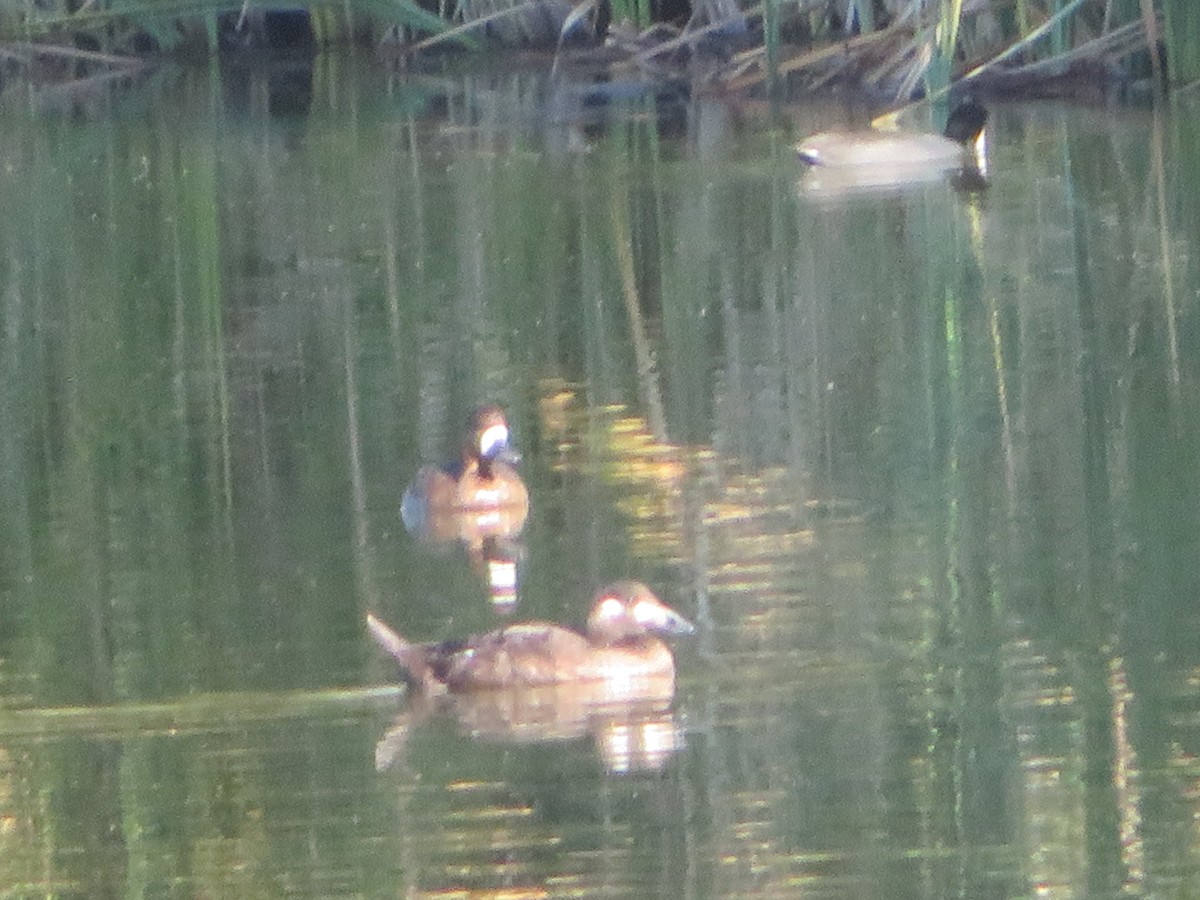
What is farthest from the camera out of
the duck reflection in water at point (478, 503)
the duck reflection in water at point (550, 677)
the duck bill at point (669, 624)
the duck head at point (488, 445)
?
the duck head at point (488, 445)

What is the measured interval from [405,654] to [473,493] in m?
2.11

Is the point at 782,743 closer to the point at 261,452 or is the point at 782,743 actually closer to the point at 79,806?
the point at 79,806

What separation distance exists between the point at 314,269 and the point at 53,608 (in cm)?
628

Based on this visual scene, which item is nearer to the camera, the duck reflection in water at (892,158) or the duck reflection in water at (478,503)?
the duck reflection in water at (478,503)

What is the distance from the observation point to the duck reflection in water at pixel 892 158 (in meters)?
16.9

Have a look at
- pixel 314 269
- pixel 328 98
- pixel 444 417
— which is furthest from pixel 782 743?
pixel 328 98

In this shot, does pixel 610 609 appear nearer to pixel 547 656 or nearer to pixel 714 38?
pixel 547 656

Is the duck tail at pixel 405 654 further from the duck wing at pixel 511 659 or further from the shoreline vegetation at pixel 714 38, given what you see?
the shoreline vegetation at pixel 714 38

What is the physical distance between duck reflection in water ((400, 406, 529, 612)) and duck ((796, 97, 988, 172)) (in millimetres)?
7400

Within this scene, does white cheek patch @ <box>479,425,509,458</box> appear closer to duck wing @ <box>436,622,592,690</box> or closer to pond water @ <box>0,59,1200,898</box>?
pond water @ <box>0,59,1200,898</box>

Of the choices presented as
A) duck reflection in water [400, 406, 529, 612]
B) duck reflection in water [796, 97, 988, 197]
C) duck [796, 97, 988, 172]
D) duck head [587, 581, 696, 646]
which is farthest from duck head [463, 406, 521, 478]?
duck [796, 97, 988, 172]

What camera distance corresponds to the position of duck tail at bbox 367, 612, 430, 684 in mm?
7316

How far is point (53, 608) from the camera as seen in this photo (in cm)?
838

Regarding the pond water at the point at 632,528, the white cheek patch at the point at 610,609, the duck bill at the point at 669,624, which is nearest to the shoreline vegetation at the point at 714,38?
the pond water at the point at 632,528
